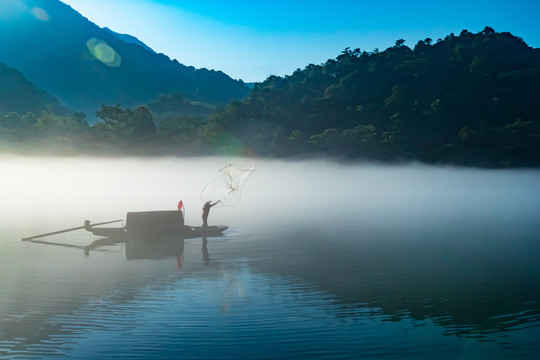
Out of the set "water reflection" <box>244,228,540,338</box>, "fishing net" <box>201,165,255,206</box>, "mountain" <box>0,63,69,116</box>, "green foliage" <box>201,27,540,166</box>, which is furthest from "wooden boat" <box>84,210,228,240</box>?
"mountain" <box>0,63,69,116</box>

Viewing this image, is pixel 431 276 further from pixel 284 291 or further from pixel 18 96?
pixel 18 96

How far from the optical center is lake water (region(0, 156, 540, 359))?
42.3 ft

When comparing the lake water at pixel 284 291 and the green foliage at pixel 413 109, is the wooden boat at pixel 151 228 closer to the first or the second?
the lake water at pixel 284 291

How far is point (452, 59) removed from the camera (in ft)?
417

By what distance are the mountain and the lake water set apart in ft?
515

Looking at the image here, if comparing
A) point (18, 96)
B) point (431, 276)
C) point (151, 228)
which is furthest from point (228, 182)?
point (18, 96)

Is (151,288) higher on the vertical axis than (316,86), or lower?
lower

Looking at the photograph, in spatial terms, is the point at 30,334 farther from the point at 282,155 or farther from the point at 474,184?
the point at 282,155

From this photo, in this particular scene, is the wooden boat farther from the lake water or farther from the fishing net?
the fishing net

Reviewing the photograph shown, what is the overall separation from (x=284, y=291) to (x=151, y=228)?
12146mm

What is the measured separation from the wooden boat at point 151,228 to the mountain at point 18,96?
549 feet

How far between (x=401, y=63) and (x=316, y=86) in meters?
20.8

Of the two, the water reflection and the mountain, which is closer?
the water reflection

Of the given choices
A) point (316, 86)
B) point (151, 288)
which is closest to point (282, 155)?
point (316, 86)
